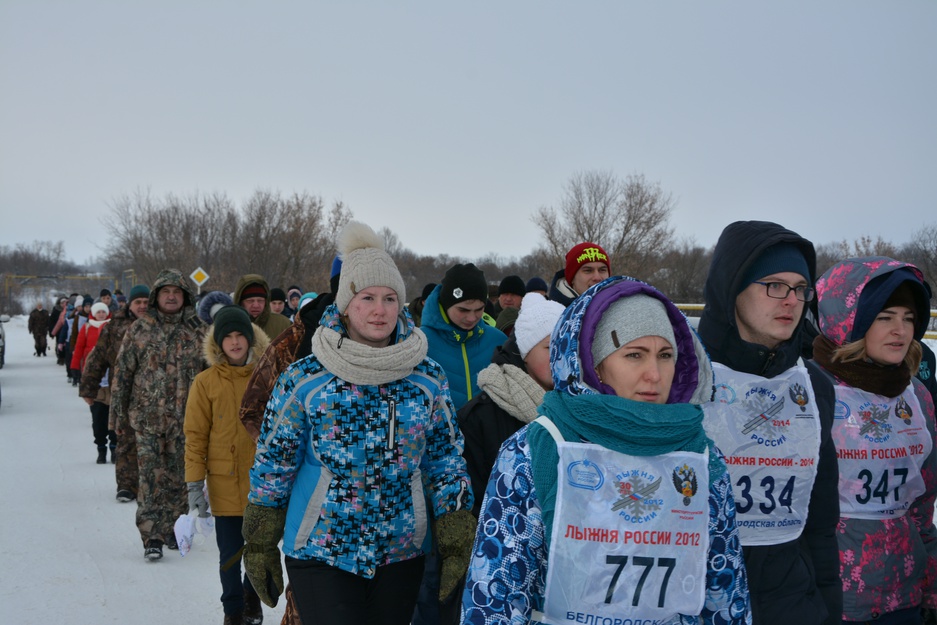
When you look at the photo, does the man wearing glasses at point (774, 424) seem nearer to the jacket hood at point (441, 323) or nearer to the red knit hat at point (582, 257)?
the jacket hood at point (441, 323)

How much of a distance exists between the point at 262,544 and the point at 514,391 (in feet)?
4.15

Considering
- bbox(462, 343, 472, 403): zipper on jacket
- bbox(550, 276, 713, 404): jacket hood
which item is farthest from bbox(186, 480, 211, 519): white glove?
bbox(550, 276, 713, 404): jacket hood

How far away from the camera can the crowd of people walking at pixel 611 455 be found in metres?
1.96

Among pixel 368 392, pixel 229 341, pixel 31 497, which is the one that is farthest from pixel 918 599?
pixel 31 497

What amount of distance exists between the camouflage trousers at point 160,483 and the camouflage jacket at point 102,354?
2.52 meters

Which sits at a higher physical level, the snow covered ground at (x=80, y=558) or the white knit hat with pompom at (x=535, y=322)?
the white knit hat with pompom at (x=535, y=322)

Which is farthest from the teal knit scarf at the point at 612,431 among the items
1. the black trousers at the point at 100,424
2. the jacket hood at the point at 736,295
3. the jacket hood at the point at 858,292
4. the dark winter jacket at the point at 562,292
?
the black trousers at the point at 100,424

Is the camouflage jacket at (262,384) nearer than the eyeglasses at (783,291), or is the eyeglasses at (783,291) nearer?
the eyeglasses at (783,291)

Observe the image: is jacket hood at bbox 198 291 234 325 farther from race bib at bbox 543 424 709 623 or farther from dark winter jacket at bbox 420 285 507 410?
race bib at bbox 543 424 709 623

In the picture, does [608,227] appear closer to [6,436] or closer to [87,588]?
[6,436]

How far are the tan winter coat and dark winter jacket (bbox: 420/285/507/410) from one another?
4.59 feet

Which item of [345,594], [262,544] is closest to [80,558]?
[262,544]

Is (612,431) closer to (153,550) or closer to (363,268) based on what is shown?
(363,268)

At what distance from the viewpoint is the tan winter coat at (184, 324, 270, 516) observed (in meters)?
4.99
